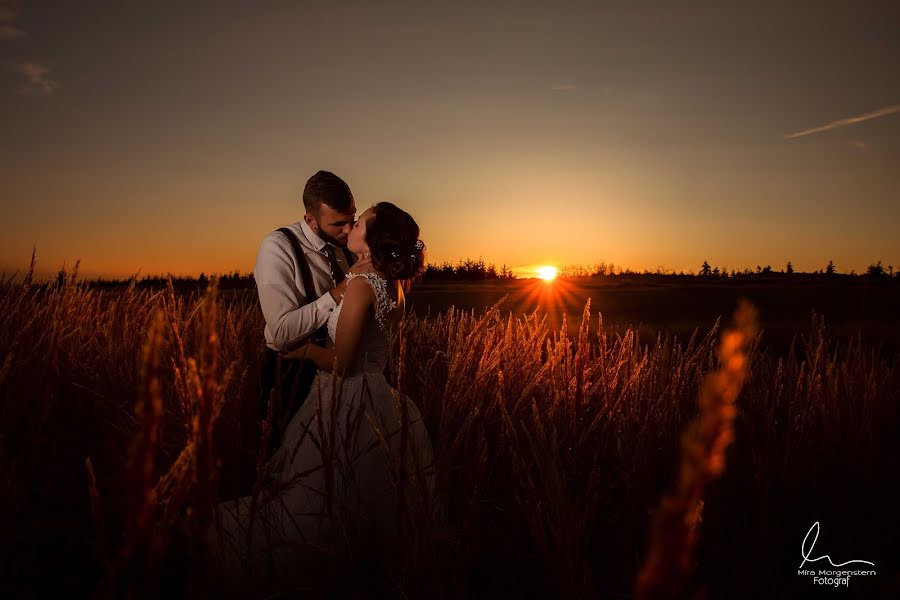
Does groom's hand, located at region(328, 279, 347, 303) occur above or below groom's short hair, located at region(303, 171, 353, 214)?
below

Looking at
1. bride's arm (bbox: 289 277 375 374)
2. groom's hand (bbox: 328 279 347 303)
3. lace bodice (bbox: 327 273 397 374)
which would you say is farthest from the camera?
groom's hand (bbox: 328 279 347 303)

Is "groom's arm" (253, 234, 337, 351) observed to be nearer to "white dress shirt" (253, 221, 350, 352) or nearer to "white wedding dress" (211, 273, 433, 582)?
"white dress shirt" (253, 221, 350, 352)

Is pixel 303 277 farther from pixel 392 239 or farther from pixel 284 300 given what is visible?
pixel 392 239

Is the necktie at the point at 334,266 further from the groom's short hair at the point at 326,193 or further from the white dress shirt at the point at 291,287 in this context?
the groom's short hair at the point at 326,193

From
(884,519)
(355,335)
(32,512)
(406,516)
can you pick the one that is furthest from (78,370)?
(884,519)

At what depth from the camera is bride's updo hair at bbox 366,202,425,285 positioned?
137 inches

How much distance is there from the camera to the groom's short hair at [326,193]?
4.20 metres

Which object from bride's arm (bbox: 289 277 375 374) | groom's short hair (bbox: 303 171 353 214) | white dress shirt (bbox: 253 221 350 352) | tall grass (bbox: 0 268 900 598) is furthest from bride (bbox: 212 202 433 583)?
groom's short hair (bbox: 303 171 353 214)

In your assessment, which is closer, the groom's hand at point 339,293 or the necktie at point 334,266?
the groom's hand at point 339,293

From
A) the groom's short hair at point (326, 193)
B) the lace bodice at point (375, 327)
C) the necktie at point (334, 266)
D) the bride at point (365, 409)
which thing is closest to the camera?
the bride at point (365, 409)

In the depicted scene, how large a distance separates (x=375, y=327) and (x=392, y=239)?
514 mm

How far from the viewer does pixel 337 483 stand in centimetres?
302

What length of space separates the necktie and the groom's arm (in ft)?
1.03

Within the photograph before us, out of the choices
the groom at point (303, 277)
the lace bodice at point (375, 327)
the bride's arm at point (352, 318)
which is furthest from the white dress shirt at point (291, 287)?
the bride's arm at point (352, 318)
